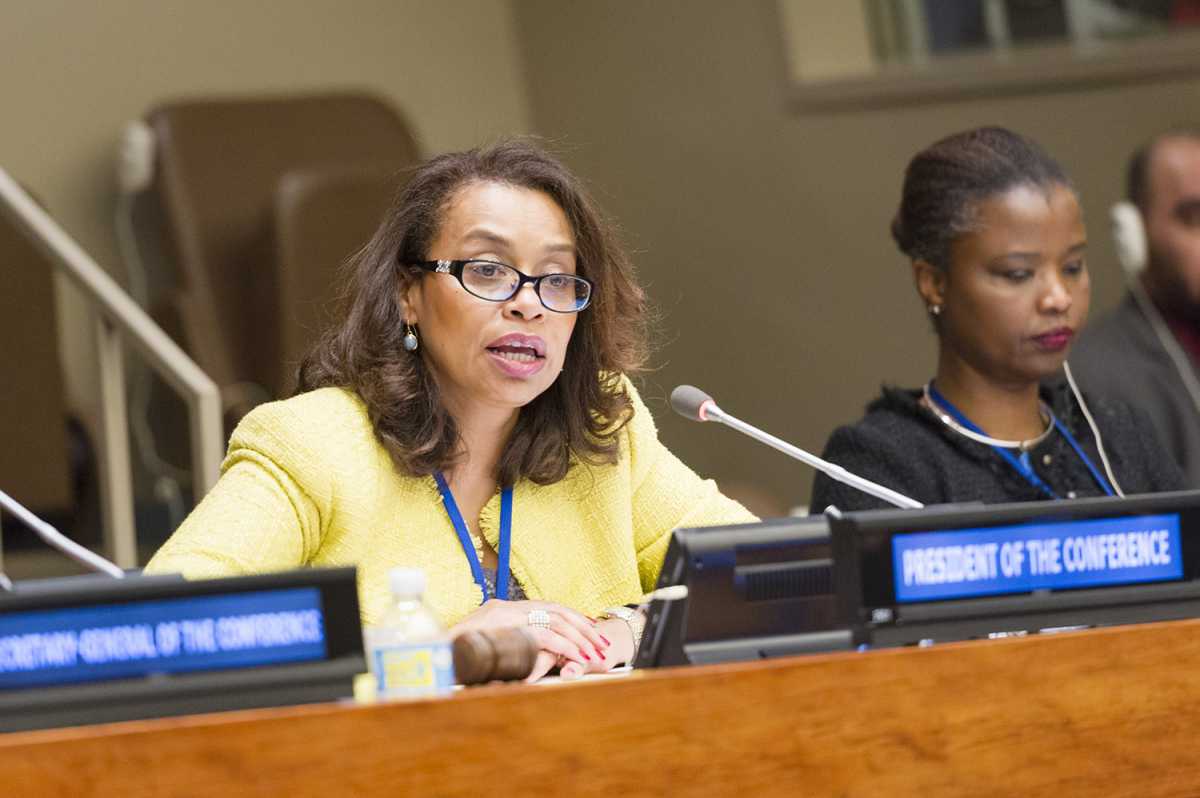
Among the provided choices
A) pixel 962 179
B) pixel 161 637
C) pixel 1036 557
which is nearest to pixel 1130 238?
pixel 962 179

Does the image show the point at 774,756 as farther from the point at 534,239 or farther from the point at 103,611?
the point at 534,239

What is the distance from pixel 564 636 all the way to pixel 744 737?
53cm

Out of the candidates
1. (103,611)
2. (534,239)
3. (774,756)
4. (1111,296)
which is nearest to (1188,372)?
(1111,296)

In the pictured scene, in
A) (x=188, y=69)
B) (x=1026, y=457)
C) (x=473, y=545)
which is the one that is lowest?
(x=1026, y=457)

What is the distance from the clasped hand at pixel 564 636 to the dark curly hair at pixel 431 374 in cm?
22

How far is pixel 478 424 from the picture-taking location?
208 centimetres

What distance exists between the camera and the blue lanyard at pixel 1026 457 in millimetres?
2391

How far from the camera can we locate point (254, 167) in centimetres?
434

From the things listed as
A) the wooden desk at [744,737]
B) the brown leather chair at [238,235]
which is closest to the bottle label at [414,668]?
the wooden desk at [744,737]

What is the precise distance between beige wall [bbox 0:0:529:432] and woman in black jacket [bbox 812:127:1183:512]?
6.60 feet

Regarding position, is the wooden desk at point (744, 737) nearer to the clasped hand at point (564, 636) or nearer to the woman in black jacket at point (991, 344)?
the clasped hand at point (564, 636)

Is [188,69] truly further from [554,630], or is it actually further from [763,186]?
[554,630]

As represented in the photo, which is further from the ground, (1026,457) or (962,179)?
(962,179)

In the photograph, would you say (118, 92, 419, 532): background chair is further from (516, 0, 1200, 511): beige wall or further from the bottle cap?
the bottle cap
